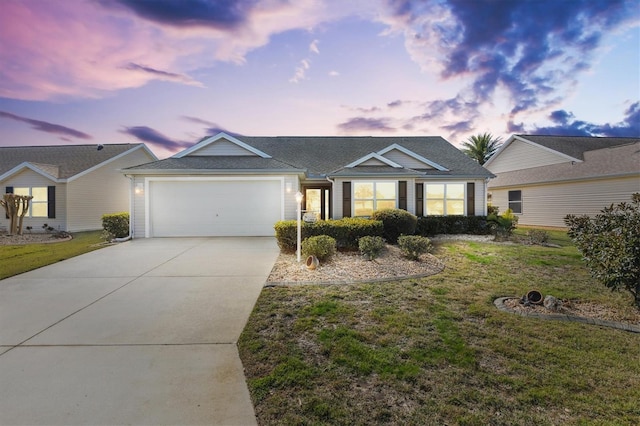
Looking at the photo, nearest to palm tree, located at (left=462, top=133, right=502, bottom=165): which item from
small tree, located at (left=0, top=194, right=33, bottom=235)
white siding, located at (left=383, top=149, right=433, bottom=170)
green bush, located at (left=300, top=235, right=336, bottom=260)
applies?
white siding, located at (left=383, top=149, right=433, bottom=170)

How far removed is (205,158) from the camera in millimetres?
13047

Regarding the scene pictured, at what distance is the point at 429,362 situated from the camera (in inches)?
115

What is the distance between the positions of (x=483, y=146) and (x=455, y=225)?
23096 millimetres

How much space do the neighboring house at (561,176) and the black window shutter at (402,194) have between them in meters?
10.0

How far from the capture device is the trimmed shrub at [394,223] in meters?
10.3

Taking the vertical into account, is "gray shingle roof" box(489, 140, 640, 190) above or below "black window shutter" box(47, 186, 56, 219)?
above

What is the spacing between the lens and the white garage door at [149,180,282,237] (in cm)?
1182

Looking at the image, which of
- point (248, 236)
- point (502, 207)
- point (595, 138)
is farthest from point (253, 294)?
point (595, 138)

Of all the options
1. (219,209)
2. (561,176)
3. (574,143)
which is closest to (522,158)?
(574,143)

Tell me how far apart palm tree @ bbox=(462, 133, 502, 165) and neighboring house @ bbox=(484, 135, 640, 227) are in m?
10.1

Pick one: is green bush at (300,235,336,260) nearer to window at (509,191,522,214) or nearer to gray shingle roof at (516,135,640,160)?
window at (509,191,522,214)

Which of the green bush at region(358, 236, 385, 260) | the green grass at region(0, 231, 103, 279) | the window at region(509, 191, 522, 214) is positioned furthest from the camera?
the window at region(509, 191, 522, 214)

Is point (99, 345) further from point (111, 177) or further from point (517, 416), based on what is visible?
point (111, 177)

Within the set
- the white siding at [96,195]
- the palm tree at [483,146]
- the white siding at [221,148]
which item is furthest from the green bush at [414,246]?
the palm tree at [483,146]
